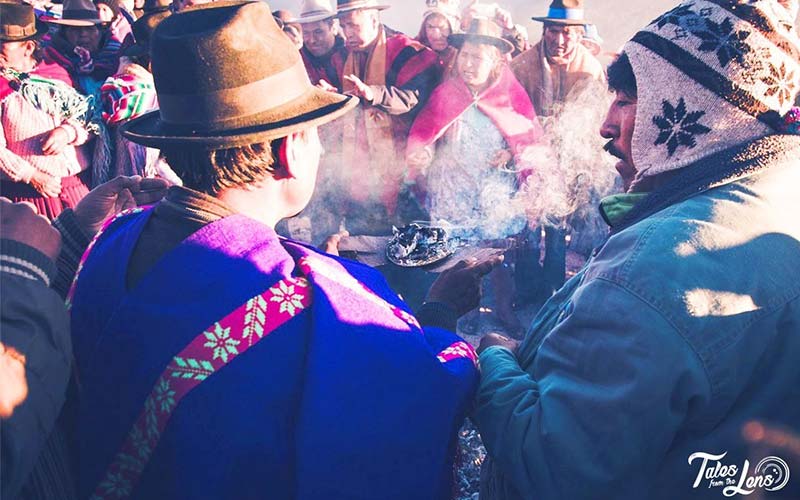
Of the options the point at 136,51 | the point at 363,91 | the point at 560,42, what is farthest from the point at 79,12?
the point at 560,42

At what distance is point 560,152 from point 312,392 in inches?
253

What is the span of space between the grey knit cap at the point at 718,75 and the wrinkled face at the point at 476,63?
5.42 metres

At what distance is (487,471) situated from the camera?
86.7 inches

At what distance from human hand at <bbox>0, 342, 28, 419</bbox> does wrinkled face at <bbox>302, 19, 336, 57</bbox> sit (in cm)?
759

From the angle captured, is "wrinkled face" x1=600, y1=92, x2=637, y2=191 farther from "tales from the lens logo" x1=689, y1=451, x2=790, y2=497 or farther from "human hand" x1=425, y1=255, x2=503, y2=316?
"tales from the lens logo" x1=689, y1=451, x2=790, y2=497

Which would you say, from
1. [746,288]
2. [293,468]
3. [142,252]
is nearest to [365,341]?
[293,468]

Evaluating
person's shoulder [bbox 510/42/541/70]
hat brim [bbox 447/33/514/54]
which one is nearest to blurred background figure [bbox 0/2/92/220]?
hat brim [bbox 447/33/514/54]

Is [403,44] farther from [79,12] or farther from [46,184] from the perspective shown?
[46,184]

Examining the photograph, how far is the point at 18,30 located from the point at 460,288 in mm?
4974

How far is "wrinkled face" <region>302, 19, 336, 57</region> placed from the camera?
7.93 meters

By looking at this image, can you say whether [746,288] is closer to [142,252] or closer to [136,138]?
[142,252]

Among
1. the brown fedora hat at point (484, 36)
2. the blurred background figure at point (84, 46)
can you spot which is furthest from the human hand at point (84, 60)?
the brown fedora hat at point (484, 36)

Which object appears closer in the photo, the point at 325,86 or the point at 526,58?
the point at 325,86

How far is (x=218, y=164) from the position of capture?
5.73ft
